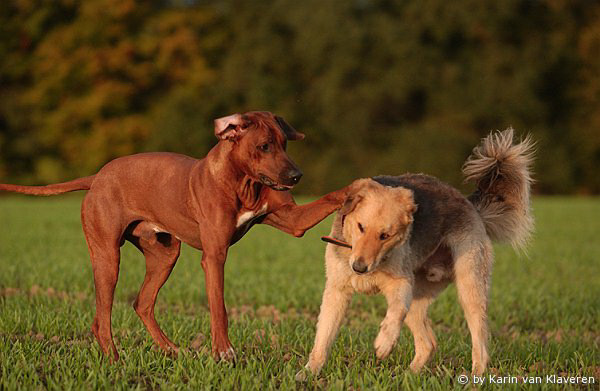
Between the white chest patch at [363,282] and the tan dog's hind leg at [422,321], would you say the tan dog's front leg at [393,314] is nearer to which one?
the white chest patch at [363,282]

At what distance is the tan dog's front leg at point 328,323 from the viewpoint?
19.4ft

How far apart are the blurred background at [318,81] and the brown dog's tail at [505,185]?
3247 cm

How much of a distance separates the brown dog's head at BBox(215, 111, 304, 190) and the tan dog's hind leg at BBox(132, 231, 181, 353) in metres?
1.44

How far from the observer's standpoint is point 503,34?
4378 cm

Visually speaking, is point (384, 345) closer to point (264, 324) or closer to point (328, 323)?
point (328, 323)

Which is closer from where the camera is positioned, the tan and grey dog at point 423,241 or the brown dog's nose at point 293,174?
the brown dog's nose at point 293,174

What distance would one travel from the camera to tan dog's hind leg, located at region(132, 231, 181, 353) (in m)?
6.46

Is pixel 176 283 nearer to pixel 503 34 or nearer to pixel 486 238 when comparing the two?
pixel 486 238

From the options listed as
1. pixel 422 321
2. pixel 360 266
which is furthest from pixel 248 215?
pixel 422 321

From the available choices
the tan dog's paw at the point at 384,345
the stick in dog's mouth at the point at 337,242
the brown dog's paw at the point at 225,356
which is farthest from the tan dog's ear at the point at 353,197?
the brown dog's paw at the point at 225,356

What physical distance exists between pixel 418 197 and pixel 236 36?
43.7 metres

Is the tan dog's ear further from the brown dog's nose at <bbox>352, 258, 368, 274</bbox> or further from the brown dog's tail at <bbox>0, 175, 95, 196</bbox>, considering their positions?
the brown dog's tail at <bbox>0, 175, 95, 196</bbox>

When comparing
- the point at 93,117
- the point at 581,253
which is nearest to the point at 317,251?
the point at 581,253

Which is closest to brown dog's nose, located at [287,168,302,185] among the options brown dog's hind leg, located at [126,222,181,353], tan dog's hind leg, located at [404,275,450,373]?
brown dog's hind leg, located at [126,222,181,353]
